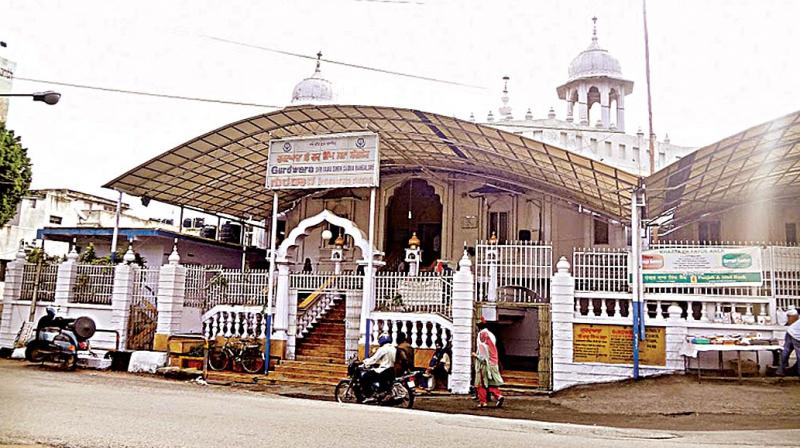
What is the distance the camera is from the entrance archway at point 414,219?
2150cm

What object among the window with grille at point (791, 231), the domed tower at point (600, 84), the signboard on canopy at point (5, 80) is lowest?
the window with grille at point (791, 231)

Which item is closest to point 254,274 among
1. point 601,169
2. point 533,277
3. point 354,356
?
point 354,356

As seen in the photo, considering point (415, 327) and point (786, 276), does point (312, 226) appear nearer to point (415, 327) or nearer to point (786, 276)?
point (415, 327)

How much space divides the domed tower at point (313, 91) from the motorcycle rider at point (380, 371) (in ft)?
50.9

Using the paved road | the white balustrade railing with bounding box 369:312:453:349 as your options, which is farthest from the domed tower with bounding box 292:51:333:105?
the paved road

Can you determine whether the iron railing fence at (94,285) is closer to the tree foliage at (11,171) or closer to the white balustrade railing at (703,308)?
the tree foliage at (11,171)

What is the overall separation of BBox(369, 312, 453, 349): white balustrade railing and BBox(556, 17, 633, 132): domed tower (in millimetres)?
11676

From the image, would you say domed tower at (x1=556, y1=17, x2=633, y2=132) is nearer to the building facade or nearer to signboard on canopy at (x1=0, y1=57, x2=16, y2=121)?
the building facade

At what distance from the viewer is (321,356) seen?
14.3 meters

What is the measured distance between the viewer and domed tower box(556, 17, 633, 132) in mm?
21984

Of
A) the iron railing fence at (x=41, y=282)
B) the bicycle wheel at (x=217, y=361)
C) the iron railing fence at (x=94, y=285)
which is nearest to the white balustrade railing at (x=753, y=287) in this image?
the bicycle wheel at (x=217, y=361)

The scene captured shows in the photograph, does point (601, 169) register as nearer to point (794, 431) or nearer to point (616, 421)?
point (616, 421)

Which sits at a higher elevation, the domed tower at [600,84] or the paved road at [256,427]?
the domed tower at [600,84]

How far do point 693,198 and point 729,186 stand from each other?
0.83 metres
